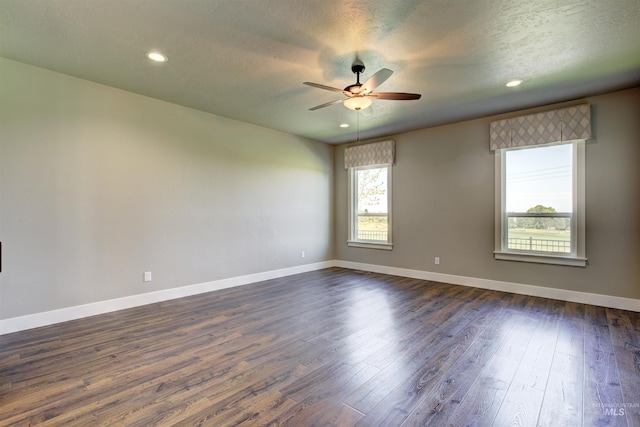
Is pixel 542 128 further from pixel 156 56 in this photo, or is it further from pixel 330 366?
pixel 156 56

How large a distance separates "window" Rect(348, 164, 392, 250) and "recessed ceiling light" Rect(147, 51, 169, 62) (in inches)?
166

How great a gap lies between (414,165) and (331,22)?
3673 millimetres

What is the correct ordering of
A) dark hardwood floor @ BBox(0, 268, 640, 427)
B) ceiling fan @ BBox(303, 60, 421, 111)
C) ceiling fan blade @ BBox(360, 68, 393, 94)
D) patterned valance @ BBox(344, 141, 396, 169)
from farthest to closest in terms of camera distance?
patterned valance @ BBox(344, 141, 396, 169) < ceiling fan @ BBox(303, 60, 421, 111) < ceiling fan blade @ BBox(360, 68, 393, 94) < dark hardwood floor @ BBox(0, 268, 640, 427)

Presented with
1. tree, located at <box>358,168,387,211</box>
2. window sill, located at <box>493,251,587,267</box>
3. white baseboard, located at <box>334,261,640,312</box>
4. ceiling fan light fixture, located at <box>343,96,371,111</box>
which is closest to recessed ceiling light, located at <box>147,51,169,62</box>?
ceiling fan light fixture, located at <box>343,96,371,111</box>

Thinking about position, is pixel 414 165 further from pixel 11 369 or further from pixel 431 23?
pixel 11 369

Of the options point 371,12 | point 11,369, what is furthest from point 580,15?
point 11,369

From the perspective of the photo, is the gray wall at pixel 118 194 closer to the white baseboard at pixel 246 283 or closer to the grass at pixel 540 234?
the white baseboard at pixel 246 283

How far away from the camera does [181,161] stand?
4.27 meters

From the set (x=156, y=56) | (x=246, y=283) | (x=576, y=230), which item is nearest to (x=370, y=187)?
(x=246, y=283)

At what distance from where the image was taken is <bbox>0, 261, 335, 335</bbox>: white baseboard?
3028 mm

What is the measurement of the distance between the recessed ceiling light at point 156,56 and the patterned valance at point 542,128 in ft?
14.9

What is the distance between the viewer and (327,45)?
2662 millimetres

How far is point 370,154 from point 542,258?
3.39m

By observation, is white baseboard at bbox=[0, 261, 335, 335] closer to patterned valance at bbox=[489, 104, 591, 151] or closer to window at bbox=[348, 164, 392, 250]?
window at bbox=[348, 164, 392, 250]
